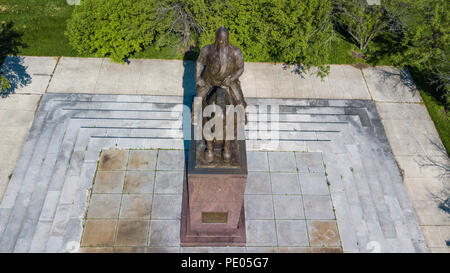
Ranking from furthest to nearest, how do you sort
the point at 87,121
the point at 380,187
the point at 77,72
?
the point at 77,72 < the point at 87,121 < the point at 380,187

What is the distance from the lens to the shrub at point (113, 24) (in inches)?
713

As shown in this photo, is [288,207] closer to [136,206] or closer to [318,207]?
[318,207]

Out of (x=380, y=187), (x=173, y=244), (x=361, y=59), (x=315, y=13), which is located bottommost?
(x=173, y=244)

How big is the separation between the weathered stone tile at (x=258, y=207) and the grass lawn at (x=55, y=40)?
33.3ft

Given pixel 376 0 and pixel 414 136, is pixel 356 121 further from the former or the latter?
pixel 376 0

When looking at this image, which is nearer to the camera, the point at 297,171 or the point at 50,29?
the point at 297,171

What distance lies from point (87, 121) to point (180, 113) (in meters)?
4.61

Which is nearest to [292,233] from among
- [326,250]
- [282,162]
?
[326,250]

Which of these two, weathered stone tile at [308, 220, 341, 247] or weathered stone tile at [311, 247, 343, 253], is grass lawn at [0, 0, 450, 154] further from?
weathered stone tile at [311, 247, 343, 253]

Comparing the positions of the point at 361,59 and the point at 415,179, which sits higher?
the point at 361,59

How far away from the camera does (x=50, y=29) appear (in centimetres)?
2189

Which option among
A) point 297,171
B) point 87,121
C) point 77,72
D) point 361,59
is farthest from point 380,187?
point 77,72

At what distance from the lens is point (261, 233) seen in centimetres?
1404

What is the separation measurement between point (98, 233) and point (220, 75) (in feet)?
26.5
